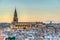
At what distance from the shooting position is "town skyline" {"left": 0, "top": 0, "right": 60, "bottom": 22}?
78.5 inches

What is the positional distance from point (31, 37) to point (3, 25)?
1.67ft

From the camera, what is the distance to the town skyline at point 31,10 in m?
1.99

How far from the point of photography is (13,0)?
6.63 ft

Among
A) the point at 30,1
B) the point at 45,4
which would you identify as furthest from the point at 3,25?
the point at 45,4

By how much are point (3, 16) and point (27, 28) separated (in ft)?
1.50

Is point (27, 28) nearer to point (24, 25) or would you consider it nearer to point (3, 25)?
point (24, 25)

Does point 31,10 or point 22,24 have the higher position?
point 31,10

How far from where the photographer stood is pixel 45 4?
6.66ft

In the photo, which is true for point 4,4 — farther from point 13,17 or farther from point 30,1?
point 30,1

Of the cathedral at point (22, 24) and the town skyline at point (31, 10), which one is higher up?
the town skyline at point (31, 10)

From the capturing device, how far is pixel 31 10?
6.64 ft

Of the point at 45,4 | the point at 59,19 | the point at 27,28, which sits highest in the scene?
the point at 45,4

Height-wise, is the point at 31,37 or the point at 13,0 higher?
the point at 13,0

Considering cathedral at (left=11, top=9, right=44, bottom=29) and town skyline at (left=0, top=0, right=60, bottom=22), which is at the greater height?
town skyline at (left=0, top=0, right=60, bottom=22)
